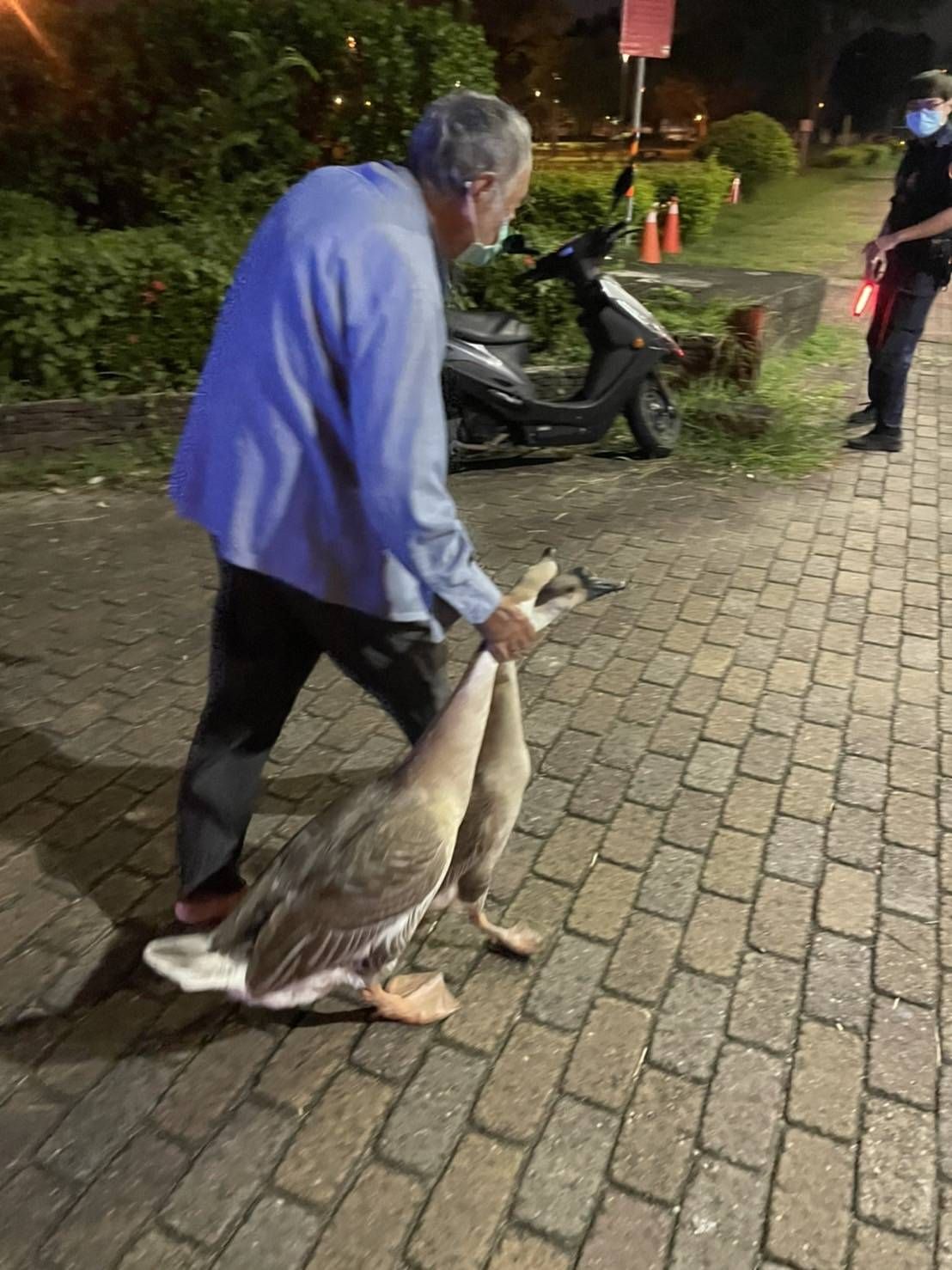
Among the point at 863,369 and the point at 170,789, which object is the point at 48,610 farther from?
the point at 863,369

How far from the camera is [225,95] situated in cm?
822

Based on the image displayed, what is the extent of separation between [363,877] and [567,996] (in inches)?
32.3

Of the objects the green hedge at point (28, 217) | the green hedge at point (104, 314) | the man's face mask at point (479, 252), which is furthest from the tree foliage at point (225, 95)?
the man's face mask at point (479, 252)

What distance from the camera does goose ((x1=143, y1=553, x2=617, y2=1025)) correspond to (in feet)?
6.95

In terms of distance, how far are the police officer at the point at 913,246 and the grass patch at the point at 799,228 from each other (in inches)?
220

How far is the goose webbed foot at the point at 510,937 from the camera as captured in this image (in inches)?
104

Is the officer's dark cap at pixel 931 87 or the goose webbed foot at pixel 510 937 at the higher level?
the officer's dark cap at pixel 931 87

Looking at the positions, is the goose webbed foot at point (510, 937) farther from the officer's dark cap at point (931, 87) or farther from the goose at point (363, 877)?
the officer's dark cap at point (931, 87)

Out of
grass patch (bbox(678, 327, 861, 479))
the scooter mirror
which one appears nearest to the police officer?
grass patch (bbox(678, 327, 861, 479))

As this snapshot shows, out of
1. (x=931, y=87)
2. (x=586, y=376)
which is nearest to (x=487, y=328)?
(x=586, y=376)

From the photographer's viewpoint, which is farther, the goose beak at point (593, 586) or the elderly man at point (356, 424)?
the goose beak at point (593, 586)

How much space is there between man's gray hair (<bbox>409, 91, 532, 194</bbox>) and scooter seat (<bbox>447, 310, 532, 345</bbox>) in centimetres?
404

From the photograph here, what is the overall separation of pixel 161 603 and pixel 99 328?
2.56 metres

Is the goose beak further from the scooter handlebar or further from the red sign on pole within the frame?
→ the red sign on pole
